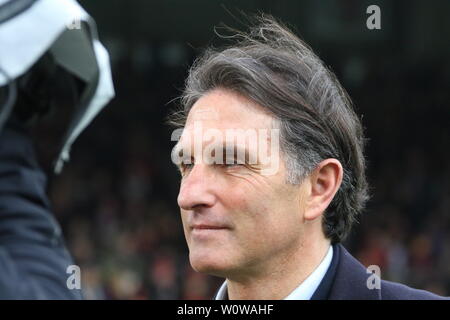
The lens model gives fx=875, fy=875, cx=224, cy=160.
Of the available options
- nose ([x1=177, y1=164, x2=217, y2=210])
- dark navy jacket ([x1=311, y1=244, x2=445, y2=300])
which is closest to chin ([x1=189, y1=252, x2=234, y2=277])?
nose ([x1=177, y1=164, x2=217, y2=210])

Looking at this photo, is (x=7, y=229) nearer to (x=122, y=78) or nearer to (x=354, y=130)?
(x=354, y=130)

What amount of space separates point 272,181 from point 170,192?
882cm

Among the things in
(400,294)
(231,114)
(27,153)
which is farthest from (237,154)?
(27,153)

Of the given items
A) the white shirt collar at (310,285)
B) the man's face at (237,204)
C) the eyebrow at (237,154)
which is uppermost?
the eyebrow at (237,154)

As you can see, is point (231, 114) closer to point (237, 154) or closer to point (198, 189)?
point (237, 154)

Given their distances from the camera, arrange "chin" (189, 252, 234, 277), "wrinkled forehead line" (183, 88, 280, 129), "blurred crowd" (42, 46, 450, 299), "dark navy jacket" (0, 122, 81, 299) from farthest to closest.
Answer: "blurred crowd" (42, 46, 450, 299)
"wrinkled forehead line" (183, 88, 280, 129)
"chin" (189, 252, 234, 277)
"dark navy jacket" (0, 122, 81, 299)

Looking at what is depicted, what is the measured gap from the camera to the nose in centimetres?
205

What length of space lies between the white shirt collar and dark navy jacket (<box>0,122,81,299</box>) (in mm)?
926

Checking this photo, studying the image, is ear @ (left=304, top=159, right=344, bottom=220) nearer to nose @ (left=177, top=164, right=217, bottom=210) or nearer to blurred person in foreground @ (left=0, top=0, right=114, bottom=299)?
nose @ (left=177, top=164, right=217, bottom=210)

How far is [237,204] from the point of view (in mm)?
2078

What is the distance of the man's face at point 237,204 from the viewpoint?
2.05 m

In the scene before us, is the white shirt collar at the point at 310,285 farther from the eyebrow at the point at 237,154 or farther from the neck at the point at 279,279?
the eyebrow at the point at 237,154

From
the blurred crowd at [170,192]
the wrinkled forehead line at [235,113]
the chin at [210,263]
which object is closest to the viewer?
the chin at [210,263]

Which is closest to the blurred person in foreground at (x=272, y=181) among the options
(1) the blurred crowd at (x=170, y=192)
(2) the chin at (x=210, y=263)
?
(2) the chin at (x=210, y=263)
